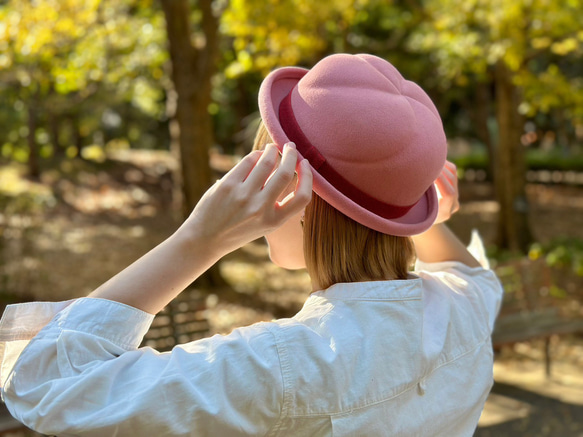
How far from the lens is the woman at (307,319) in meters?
1.00

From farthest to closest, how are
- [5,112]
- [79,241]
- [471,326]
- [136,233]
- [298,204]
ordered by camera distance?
1. [5,112]
2. [136,233]
3. [79,241]
4. [471,326]
5. [298,204]

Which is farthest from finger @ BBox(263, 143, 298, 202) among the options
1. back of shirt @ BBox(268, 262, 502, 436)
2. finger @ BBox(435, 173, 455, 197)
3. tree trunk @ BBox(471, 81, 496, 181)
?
tree trunk @ BBox(471, 81, 496, 181)

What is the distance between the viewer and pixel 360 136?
45.9 inches

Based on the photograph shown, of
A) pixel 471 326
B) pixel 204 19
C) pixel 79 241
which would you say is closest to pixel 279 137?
pixel 471 326

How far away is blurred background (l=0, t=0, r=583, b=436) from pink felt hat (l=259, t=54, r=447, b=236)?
3.05ft

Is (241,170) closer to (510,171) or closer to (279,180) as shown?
(279,180)

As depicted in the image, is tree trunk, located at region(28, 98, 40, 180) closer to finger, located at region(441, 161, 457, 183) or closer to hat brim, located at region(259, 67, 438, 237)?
finger, located at region(441, 161, 457, 183)

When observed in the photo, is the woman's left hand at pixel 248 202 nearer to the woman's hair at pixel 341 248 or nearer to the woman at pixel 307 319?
the woman at pixel 307 319

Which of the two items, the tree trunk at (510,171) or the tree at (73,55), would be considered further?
the tree trunk at (510,171)

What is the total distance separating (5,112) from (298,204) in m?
15.4

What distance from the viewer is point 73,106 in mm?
16609

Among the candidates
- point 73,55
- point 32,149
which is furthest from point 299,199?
point 32,149

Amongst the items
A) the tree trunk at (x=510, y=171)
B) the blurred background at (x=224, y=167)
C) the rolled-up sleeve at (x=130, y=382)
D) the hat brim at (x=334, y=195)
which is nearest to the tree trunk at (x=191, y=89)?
the blurred background at (x=224, y=167)

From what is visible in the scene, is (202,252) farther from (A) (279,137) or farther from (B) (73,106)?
(B) (73,106)
